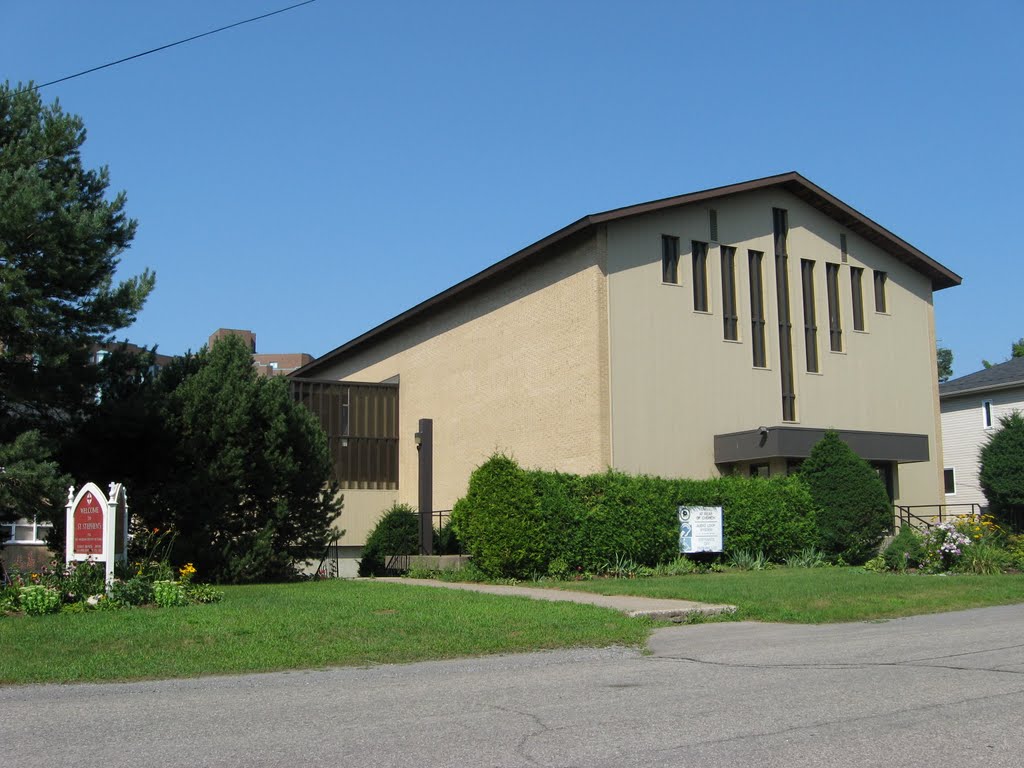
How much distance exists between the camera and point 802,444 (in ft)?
87.1

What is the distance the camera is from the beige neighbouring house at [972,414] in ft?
131

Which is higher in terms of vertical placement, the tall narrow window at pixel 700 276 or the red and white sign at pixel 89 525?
the tall narrow window at pixel 700 276

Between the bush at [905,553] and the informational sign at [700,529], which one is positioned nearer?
the bush at [905,553]

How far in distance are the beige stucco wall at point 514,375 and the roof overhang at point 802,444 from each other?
3818 millimetres

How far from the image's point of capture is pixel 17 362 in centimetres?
1822

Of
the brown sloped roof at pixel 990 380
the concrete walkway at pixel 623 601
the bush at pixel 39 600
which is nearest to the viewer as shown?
the bush at pixel 39 600

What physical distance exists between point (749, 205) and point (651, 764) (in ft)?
82.7

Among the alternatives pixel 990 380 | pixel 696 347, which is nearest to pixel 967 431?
pixel 990 380

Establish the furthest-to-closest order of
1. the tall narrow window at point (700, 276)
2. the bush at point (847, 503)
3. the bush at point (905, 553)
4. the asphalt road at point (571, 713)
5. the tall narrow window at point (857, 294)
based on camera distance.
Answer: the tall narrow window at point (857, 294)
the tall narrow window at point (700, 276)
the bush at point (847, 503)
the bush at point (905, 553)
the asphalt road at point (571, 713)

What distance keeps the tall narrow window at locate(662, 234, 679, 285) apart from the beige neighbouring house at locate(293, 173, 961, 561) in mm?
44

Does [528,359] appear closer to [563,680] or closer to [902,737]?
[563,680]

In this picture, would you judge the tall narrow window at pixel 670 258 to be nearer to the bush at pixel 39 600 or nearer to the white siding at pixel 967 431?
the bush at pixel 39 600

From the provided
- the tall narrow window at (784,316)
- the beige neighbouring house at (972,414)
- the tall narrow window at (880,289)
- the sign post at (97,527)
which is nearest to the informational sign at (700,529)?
the tall narrow window at (784,316)

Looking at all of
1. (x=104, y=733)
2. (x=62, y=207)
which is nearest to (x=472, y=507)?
(x=62, y=207)
